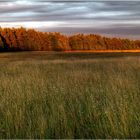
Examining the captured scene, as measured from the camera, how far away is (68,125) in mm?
5895

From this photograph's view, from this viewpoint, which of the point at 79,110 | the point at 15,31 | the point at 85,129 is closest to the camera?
the point at 85,129

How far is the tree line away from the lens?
86250 millimetres

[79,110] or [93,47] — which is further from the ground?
[79,110]

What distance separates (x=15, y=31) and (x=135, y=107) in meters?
83.1

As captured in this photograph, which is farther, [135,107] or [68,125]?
[135,107]

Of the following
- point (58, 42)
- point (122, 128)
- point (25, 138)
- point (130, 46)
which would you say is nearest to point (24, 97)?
point (25, 138)

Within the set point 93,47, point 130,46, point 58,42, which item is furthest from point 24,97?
point 130,46

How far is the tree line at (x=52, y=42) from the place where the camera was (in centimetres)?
8625

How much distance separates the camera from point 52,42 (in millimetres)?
95188

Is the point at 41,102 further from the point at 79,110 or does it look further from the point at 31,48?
the point at 31,48

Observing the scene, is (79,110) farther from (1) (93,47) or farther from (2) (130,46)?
(2) (130,46)

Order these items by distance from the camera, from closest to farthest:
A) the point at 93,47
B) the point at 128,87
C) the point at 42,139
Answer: the point at 42,139 → the point at 128,87 → the point at 93,47

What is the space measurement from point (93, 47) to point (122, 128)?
10352 cm

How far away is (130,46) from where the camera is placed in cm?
11606
